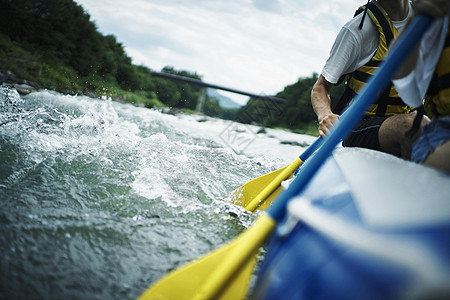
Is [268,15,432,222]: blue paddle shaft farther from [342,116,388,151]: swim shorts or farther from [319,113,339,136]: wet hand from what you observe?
[342,116,388,151]: swim shorts

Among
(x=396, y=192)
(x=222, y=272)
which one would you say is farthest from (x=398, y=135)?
(x=222, y=272)

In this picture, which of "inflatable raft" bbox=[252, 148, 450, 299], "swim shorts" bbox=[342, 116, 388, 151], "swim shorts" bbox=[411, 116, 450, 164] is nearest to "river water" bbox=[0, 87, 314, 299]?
"inflatable raft" bbox=[252, 148, 450, 299]

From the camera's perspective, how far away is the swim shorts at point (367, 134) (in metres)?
1.67

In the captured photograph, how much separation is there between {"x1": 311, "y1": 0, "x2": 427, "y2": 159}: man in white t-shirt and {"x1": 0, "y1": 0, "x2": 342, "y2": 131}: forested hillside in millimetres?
10777

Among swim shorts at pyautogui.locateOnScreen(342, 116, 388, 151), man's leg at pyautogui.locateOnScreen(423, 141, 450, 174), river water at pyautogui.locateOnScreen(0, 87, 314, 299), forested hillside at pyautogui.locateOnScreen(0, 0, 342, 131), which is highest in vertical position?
forested hillside at pyautogui.locateOnScreen(0, 0, 342, 131)

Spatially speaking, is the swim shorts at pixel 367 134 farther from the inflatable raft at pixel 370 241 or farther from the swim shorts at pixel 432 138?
the inflatable raft at pixel 370 241

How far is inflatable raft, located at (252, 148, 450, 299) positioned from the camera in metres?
0.49

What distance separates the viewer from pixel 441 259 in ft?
1.69

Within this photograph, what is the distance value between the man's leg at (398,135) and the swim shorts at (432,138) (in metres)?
0.21

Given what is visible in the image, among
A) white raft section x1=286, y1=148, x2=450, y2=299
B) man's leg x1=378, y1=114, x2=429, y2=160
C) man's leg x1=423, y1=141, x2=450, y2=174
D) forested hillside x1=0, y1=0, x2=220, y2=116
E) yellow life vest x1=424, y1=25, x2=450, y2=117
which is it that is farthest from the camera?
forested hillside x1=0, y1=0, x2=220, y2=116

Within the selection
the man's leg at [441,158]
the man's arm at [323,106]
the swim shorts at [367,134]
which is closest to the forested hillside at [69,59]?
the man's arm at [323,106]

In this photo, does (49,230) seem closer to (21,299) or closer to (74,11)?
(21,299)

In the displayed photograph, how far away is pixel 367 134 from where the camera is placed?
1732mm

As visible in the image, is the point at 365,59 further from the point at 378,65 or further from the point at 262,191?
the point at 262,191
